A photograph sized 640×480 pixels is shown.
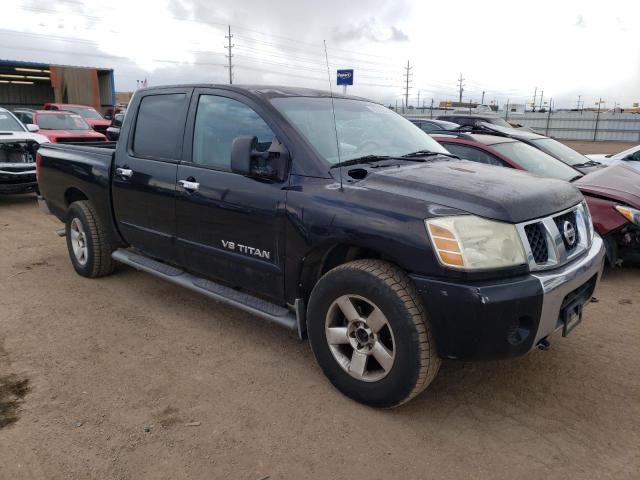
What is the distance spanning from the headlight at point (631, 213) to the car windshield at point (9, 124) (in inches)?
408

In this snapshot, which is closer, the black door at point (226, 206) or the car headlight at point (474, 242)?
the car headlight at point (474, 242)

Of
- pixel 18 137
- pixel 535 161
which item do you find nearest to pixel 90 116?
pixel 18 137

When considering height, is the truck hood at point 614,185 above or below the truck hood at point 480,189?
below

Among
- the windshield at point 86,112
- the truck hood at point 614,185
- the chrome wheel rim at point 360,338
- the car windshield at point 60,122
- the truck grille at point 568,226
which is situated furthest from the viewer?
the windshield at point 86,112

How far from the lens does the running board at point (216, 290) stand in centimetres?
330

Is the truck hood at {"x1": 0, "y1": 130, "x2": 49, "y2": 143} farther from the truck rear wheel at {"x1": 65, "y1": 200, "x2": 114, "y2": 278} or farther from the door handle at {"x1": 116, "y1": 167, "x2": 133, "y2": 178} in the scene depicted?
the door handle at {"x1": 116, "y1": 167, "x2": 133, "y2": 178}

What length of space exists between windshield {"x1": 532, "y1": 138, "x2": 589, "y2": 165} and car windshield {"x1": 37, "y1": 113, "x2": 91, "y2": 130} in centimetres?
1197

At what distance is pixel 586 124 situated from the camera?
33.6 metres

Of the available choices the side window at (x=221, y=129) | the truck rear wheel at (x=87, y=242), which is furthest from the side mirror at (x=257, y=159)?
the truck rear wheel at (x=87, y=242)

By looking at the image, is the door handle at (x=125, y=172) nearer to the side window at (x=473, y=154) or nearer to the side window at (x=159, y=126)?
the side window at (x=159, y=126)

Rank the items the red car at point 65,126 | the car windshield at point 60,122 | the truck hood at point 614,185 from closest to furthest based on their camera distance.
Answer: the truck hood at point 614,185
the red car at point 65,126
the car windshield at point 60,122

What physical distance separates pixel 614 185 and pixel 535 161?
1127 mm

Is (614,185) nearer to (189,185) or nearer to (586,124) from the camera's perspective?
(189,185)

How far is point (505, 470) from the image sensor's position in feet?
7.98
